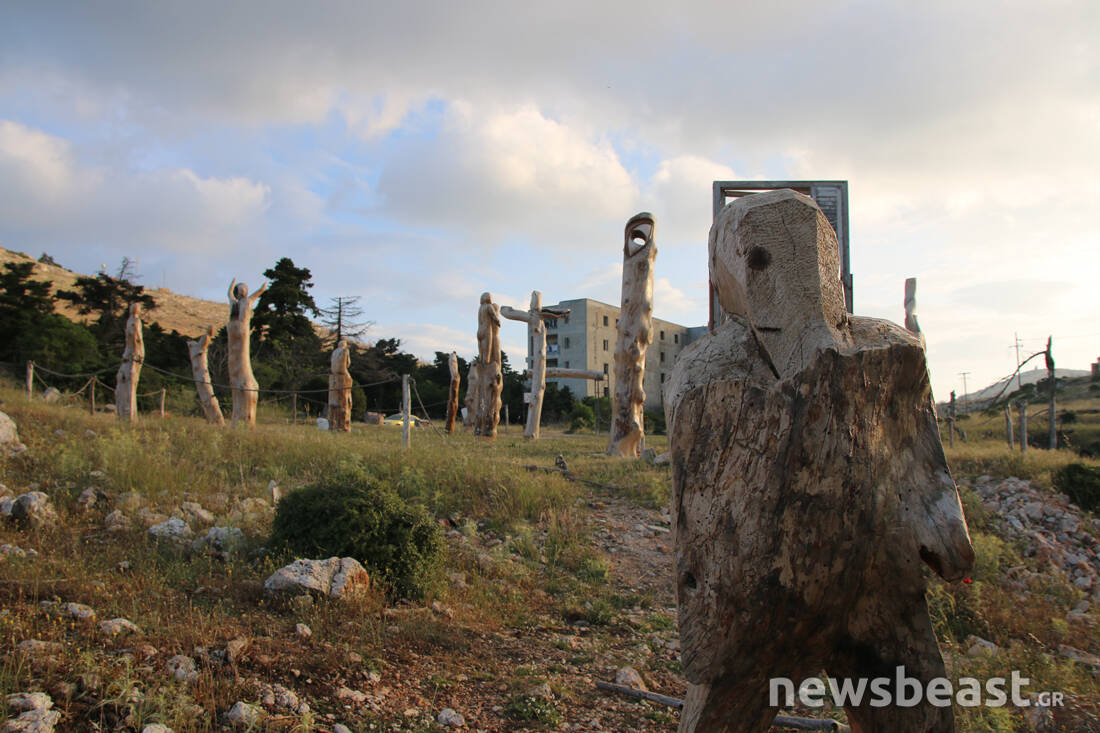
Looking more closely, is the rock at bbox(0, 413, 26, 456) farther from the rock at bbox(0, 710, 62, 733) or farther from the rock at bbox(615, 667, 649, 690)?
the rock at bbox(615, 667, 649, 690)

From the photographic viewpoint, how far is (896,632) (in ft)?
5.95

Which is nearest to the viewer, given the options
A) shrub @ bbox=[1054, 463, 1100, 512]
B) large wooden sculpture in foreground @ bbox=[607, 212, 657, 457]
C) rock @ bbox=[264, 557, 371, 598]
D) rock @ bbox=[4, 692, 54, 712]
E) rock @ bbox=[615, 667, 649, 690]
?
rock @ bbox=[4, 692, 54, 712]

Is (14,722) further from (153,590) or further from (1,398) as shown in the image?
(1,398)

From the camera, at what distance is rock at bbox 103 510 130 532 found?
5.42m

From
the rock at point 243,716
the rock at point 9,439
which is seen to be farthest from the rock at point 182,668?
the rock at point 9,439

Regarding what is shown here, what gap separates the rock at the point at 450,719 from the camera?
3.10 m

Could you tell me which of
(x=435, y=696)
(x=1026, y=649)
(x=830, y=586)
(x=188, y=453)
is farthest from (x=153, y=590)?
(x=1026, y=649)

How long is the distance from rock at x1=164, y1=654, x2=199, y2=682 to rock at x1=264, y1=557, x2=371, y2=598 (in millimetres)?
1042

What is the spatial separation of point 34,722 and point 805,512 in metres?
3.02

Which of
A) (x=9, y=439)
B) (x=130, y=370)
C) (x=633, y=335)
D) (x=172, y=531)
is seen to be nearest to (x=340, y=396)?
(x=130, y=370)

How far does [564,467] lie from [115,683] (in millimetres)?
7375

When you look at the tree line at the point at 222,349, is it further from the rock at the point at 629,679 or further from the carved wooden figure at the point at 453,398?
the rock at the point at 629,679

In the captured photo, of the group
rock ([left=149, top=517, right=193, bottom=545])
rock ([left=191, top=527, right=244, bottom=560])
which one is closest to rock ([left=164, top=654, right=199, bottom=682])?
rock ([left=191, top=527, right=244, bottom=560])

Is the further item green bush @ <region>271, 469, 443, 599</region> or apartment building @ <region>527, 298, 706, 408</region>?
apartment building @ <region>527, 298, 706, 408</region>
